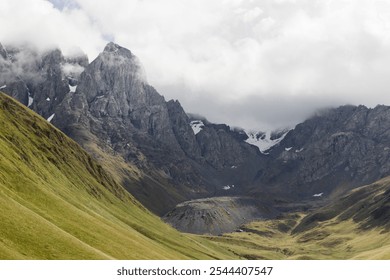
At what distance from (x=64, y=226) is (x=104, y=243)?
1284cm

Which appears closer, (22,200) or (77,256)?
(77,256)

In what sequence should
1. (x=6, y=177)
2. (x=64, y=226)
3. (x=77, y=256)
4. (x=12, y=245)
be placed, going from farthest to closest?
(x=6, y=177), (x=64, y=226), (x=77, y=256), (x=12, y=245)

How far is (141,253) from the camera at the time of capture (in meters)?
171

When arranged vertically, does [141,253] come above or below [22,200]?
below
